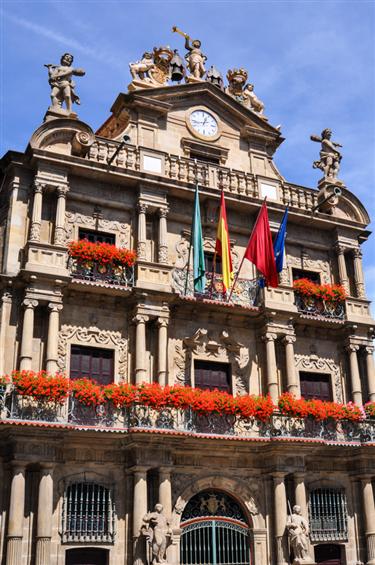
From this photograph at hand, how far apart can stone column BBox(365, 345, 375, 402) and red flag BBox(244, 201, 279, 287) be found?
4.71m

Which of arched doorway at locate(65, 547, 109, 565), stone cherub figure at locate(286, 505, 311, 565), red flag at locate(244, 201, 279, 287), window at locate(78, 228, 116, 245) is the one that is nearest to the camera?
arched doorway at locate(65, 547, 109, 565)

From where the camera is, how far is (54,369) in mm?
18953

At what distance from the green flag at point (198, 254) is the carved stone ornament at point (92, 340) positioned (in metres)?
2.71

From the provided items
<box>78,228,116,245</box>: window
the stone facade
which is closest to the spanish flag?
the stone facade

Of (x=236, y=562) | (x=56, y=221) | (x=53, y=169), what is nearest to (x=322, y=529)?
(x=236, y=562)

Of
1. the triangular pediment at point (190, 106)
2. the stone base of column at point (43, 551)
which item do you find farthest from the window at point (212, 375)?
the triangular pediment at point (190, 106)

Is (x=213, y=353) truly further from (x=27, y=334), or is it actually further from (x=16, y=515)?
(x=16, y=515)

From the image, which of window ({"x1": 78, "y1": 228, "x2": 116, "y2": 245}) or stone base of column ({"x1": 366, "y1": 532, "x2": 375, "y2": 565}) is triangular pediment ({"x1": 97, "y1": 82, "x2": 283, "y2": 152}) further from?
stone base of column ({"x1": 366, "y1": 532, "x2": 375, "y2": 565})

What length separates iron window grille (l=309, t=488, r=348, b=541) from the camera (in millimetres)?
21438

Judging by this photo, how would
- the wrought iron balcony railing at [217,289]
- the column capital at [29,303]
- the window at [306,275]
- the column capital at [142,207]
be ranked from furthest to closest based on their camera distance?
the window at [306,275] < the column capital at [142,207] < the wrought iron balcony railing at [217,289] < the column capital at [29,303]

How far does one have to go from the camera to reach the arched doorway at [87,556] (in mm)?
17938

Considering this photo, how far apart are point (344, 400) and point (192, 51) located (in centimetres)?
1374

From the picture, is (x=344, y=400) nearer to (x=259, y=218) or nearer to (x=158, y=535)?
(x=259, y=218)

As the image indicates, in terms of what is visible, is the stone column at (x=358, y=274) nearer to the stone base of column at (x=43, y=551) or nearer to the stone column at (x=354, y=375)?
the stone column at (x=354, y=375)
